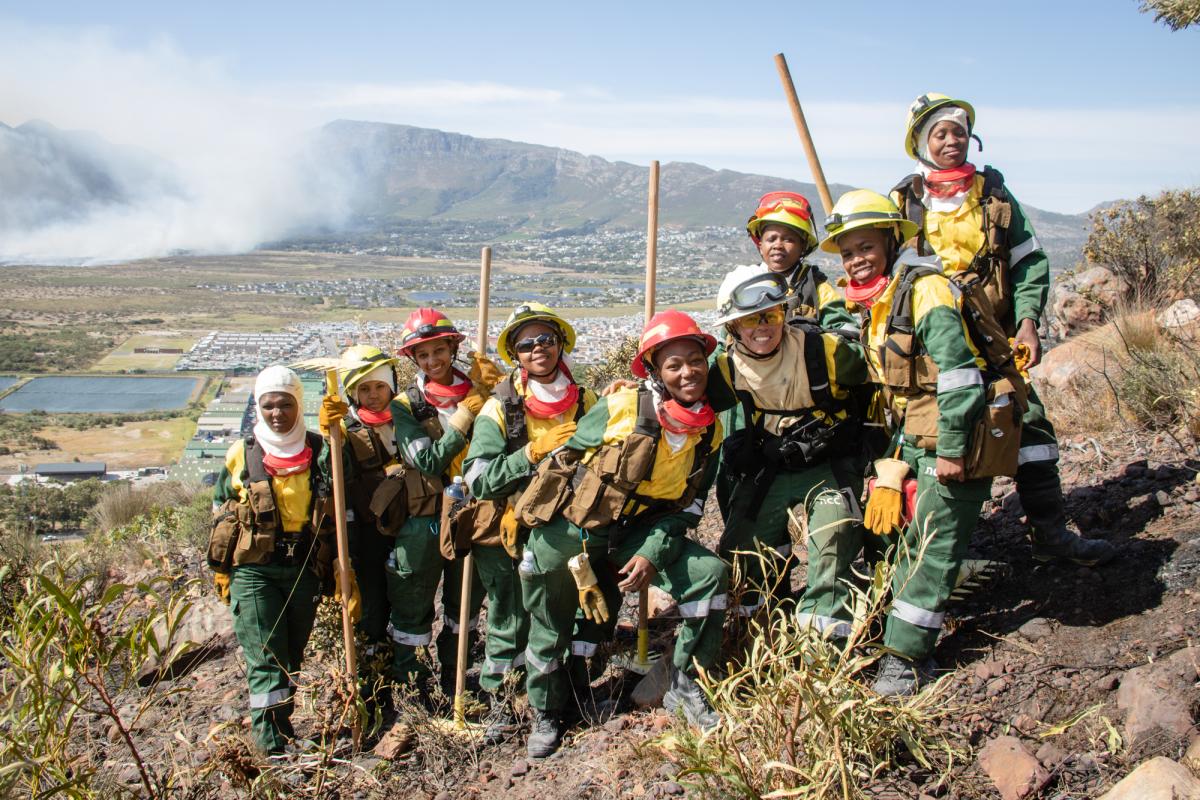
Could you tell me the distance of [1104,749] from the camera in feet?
10.5

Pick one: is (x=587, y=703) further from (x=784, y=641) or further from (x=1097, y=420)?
(x=1097, y=420)

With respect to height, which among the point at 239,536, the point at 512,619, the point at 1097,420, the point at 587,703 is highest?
the point at 1097,420

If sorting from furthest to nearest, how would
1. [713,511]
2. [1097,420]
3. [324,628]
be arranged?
[713,511], [1097,420], [324,628]

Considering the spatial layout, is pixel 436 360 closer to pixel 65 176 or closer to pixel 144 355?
pixel 144 355

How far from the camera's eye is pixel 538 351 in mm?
4414

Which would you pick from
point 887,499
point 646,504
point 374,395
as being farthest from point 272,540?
point 887,499

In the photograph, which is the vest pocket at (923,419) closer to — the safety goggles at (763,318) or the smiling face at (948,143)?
the safety goggles at (763,318)

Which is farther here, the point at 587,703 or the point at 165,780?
the point at 587,703

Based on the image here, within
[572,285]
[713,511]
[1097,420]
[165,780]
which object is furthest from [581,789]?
[572,285]

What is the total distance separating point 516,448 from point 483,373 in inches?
31.0


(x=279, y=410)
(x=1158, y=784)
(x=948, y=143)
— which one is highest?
(x=948, y=143)

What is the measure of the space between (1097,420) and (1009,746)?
434 cm

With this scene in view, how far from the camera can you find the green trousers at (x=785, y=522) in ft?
13.0

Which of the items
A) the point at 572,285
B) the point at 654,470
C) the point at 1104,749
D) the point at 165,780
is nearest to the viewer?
the point at 1104,749
